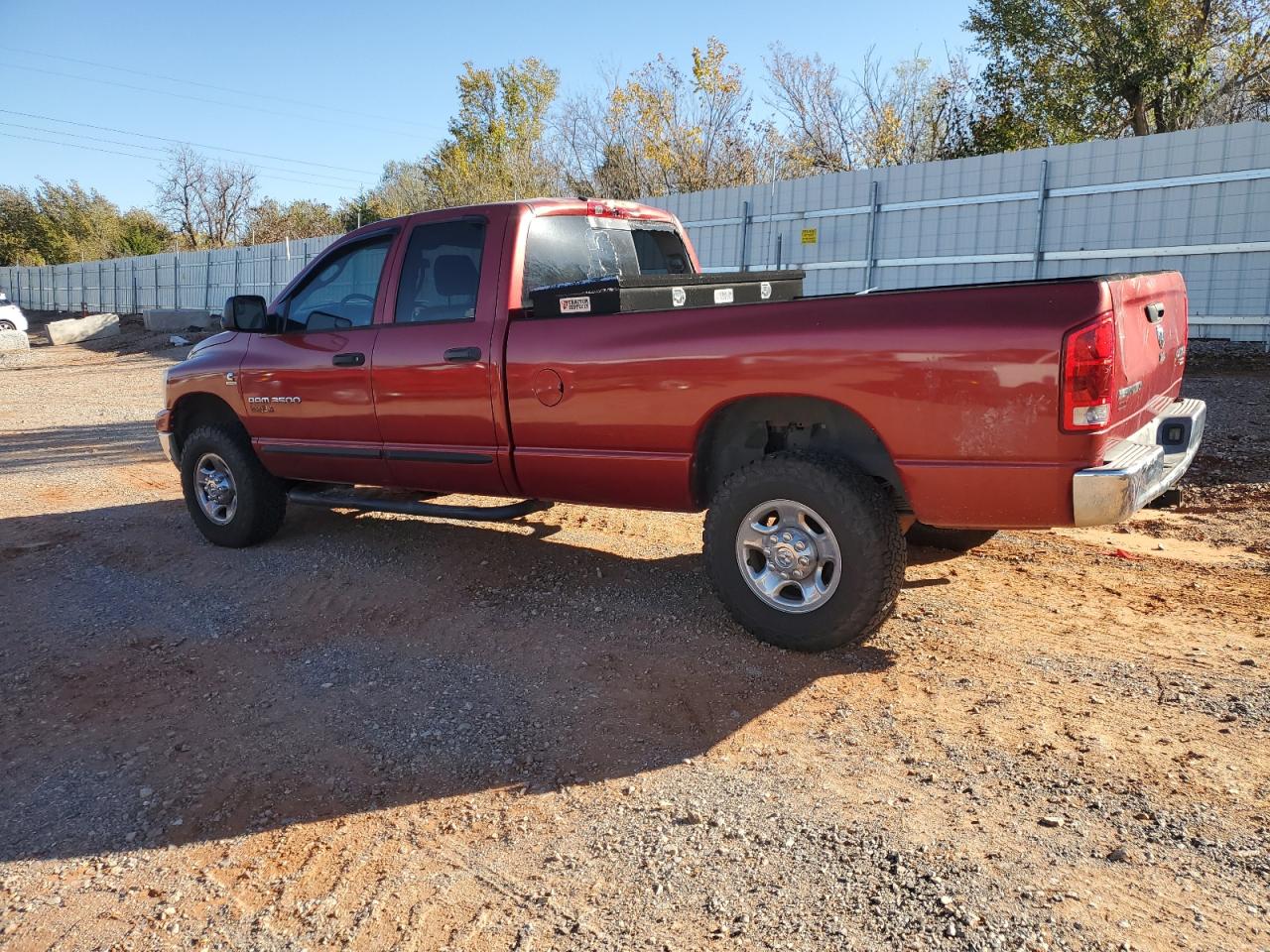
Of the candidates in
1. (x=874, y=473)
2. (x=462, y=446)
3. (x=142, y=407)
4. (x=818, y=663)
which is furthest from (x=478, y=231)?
(x=142, y=407)

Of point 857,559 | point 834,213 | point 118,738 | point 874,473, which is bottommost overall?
point 118,738

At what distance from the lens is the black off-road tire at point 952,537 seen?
219 inches

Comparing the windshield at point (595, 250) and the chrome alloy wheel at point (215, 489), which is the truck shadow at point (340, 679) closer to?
the chrome alloy wheel at point (215, 489)

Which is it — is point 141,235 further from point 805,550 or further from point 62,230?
point 805,550

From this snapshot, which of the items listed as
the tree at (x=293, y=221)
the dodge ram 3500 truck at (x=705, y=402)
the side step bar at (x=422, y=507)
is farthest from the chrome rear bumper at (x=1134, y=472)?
the tree at (x=293, y=221)

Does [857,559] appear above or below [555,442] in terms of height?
below

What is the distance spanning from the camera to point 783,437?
4.53 m

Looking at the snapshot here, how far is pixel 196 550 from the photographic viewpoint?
20.8 ft

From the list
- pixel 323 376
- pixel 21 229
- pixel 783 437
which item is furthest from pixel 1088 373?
pixel 21 229

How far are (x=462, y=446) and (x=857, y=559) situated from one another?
7.58 feet

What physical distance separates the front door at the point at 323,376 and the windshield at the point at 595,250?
3.37ft

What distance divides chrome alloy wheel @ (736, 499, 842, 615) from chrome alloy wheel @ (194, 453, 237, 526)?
12.5ft

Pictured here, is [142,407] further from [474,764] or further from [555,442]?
[474,764]

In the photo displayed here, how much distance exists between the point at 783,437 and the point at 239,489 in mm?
3737
